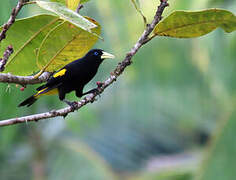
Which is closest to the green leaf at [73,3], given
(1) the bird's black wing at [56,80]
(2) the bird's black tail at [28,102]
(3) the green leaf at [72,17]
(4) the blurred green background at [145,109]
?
(3) the green leaf at [72,17]

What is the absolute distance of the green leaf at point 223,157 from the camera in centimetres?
375

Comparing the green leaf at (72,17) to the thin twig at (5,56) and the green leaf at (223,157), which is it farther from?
the green leaf at (223,157)

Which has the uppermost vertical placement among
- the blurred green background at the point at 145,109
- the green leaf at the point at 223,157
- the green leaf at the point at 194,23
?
the green leaf at the point at 194,23

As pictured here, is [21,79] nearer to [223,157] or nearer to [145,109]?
[223,157]

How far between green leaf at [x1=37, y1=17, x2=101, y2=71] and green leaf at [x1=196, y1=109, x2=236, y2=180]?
1.88m

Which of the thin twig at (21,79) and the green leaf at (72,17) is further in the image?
the thin twig at (21,79)

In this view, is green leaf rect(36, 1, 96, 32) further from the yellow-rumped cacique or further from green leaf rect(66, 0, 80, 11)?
the yellow-rumped cacique

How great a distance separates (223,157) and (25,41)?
7.59 feet

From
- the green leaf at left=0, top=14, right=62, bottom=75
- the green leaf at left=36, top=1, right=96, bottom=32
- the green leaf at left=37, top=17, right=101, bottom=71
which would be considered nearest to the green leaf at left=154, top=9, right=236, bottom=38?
the green leaf at left=37, top=17, right=101, bottom=71

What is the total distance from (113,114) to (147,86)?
0.93 meters

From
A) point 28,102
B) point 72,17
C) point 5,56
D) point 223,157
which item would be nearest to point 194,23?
point 72,17

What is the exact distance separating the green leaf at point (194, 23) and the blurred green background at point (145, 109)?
221 inches

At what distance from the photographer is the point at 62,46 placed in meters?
2.14

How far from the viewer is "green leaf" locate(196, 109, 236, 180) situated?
3.75 meters
